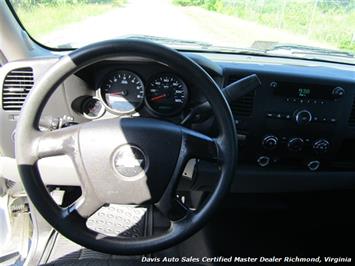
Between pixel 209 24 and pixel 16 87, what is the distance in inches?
37.8

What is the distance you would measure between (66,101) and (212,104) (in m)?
0.73

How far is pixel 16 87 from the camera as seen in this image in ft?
5.97

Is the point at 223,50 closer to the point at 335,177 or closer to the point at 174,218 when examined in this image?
the point at 335,177

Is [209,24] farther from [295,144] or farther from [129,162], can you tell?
[129,162]

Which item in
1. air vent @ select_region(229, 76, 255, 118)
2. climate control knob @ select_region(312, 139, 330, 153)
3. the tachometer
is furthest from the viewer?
climate control knob @ select_region(312, 139, 330, 153)

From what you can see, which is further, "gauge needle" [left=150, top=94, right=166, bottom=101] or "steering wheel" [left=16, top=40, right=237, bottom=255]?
"gauge needle" [left=150, top=94, right=166, bottom=101]

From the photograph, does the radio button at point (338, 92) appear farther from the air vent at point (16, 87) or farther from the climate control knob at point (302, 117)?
the air vent at point (16, 87)

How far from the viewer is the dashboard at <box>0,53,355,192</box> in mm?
1743

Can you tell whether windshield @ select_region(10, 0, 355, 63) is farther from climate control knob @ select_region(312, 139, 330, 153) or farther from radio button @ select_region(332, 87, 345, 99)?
climate control knob @ select_region(312, 139, 330, 153)

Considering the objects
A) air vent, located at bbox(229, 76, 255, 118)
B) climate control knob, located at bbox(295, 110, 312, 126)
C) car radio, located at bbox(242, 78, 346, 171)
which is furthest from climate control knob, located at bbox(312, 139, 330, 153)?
air vent, located at bbox(229, 76, 255, 118)

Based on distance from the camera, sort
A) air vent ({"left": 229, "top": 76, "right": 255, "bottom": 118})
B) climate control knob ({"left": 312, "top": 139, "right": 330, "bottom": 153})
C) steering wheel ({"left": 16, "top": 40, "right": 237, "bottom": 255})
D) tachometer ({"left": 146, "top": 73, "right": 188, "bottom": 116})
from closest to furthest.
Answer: steering wheel ({"left": 16, "top": 40, "right": 237, "bottom": 255})
tachometer ({"left": 146, "top": 73, "right": 188, "bottom": 116})
air vent ({"left": 229, "top": 76, "right": 255, "bottom": 118})
climate control knob ({"left": 312, "top": 139, "right": 330, "bottom": 153})

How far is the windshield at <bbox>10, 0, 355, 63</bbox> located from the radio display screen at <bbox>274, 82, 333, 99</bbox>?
33 centimetres

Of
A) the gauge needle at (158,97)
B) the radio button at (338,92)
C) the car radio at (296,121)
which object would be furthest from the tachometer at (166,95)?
the radio button at (338,92)

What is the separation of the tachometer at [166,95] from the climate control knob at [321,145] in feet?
2.50
